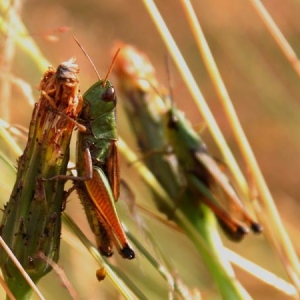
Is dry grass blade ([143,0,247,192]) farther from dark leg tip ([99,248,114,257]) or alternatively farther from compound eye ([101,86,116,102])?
dark leg tip ([99,248,114,257])

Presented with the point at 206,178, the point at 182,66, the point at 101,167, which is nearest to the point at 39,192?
the point at 101,167

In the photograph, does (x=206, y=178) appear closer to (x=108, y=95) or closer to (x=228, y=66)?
(x=108, y=95)

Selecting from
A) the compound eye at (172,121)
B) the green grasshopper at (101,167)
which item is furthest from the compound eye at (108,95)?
the compound eye at (172,121)

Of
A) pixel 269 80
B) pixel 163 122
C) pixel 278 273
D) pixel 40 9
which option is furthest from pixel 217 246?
pixel 40 9

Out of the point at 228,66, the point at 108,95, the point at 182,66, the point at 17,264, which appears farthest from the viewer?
the point at 228,66

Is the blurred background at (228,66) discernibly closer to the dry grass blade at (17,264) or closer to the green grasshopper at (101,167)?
the green grasshopper at (101,167)

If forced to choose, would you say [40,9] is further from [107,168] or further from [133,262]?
[107,168]
